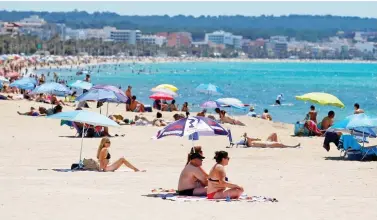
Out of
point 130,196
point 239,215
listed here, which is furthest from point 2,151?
point 239,215

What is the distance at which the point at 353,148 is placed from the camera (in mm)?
17406

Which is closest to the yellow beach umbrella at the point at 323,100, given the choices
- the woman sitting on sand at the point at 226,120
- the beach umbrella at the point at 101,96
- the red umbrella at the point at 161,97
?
the woman sitting on sand at the point at 226,120

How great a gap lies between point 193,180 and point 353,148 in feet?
22.0

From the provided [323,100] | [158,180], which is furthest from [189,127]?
[323,100]

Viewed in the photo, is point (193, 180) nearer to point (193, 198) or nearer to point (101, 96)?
point (193, 198)

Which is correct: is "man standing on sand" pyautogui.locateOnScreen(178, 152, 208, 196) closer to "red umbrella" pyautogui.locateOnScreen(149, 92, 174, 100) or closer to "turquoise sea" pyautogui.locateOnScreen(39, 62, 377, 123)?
"red umbrella" pyautogui.locateOnScreen(149, 92, 174, 100)

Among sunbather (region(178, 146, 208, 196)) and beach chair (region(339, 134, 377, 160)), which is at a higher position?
sunbather (region(178, 146, 208, 196))

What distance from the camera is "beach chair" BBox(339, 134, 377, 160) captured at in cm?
1727

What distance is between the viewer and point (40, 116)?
1031 inches

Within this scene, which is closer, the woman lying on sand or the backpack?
the woman lying on sand

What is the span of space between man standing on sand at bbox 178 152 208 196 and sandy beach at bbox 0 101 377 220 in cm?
54

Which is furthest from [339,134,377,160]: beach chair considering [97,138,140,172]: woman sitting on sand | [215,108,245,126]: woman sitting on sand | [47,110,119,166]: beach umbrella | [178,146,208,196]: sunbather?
[215,108,245,126]: woman sitting on sand

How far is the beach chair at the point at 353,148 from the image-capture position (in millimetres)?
17266

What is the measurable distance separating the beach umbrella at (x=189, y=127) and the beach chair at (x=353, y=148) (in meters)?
4.51
